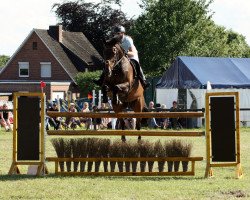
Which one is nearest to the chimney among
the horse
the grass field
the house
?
the house

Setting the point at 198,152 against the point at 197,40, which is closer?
the point at 198,152

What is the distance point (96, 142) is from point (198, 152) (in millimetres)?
6820

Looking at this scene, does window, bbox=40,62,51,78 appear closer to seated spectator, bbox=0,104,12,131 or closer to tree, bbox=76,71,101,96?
tree, bbox=76,71,101,96

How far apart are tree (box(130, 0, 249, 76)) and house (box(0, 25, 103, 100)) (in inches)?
278

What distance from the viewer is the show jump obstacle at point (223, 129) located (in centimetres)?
1273

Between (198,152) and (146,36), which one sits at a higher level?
(146,36)

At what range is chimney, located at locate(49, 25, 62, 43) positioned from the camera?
73.7 metres

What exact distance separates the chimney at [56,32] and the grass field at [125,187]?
60.7 metres

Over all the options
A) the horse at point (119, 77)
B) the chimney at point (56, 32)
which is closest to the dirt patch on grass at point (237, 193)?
the horse at point (119, 77)

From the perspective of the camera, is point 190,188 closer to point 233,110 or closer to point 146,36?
point 233,110

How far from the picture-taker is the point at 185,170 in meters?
13.1

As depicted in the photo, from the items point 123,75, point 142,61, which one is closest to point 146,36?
point 142,61

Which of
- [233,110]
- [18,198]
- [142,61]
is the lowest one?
[18,198]

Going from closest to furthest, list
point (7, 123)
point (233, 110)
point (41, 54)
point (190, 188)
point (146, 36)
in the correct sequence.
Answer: point (190, 188) → point (233, 110) → point (7, 123) → point (146, 36) → point (41, 54)
